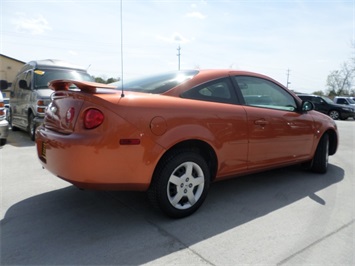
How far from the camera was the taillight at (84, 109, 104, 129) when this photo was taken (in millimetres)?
2533

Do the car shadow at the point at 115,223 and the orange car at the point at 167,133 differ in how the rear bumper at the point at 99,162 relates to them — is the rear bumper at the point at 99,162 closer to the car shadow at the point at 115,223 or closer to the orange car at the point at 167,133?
the orange car at the point at 167,133

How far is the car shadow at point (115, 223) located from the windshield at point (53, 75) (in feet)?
15.5

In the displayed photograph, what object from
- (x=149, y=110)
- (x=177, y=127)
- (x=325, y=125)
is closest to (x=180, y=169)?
(x=177, y=127)

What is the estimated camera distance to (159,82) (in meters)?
3.26

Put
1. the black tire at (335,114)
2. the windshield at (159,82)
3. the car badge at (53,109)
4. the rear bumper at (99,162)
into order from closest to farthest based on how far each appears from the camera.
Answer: the rear bumper at (99,162) < the car badge at (53,109) < the windshield at (159,82) < the black tire at (335,114)

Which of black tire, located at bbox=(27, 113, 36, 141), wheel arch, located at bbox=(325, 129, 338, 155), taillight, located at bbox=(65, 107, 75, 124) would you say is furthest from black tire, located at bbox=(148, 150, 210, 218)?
black tire, located at bbox=(27, 113, 36, 141)

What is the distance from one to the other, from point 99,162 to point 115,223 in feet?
2.33

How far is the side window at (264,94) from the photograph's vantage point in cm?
366

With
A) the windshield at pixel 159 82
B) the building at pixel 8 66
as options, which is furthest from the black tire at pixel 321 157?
the building at pixel 8 66

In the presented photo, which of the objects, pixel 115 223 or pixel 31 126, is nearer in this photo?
pixel 115 223

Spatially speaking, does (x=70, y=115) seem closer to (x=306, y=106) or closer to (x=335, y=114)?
(x=306, y=106)

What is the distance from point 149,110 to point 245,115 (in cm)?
126

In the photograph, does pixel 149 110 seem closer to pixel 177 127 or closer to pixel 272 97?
pixel 177 127

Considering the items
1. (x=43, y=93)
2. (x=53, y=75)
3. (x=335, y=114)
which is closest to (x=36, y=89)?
(x=43, y=93)
